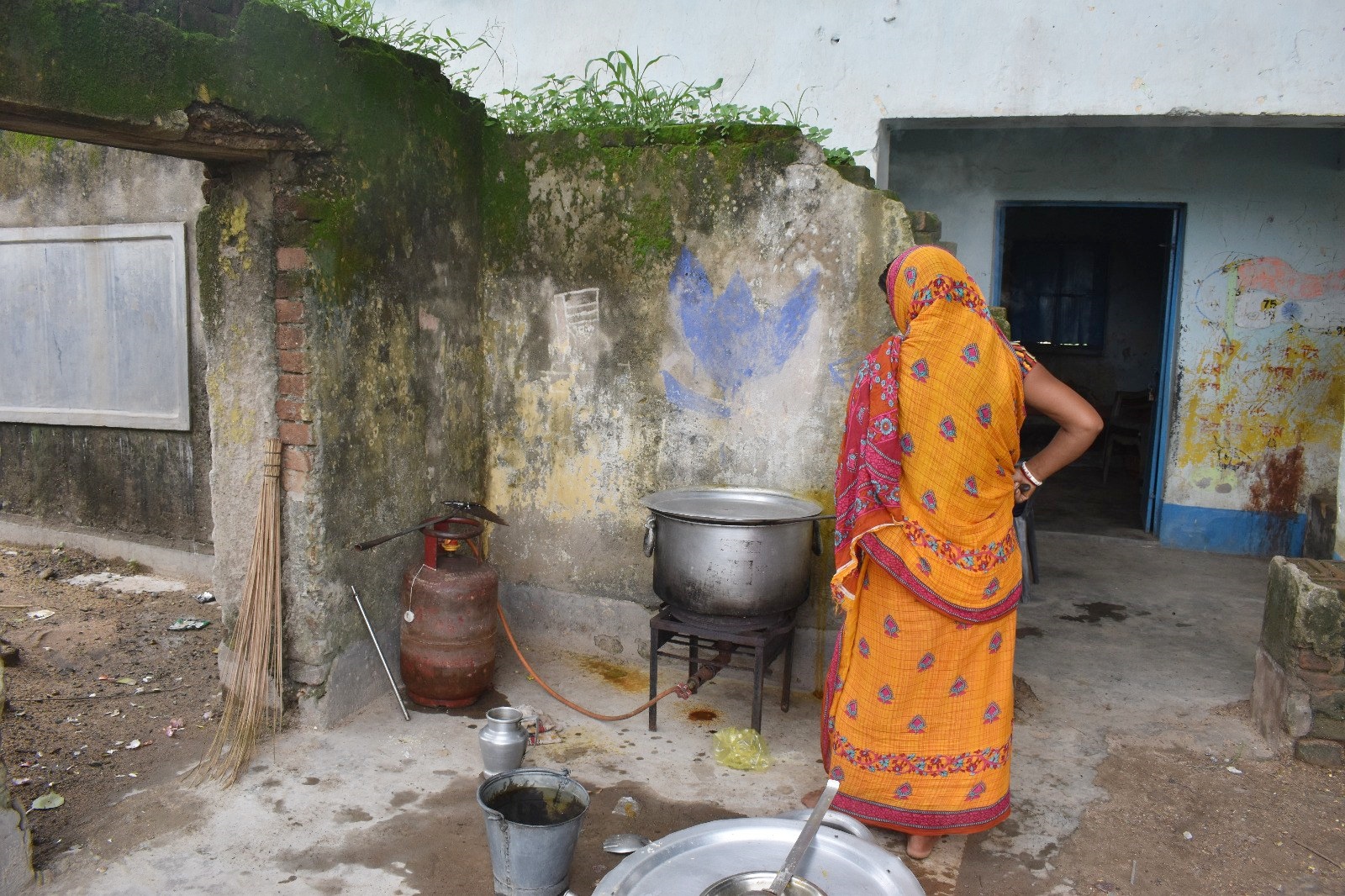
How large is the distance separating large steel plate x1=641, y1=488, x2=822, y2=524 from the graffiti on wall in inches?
168

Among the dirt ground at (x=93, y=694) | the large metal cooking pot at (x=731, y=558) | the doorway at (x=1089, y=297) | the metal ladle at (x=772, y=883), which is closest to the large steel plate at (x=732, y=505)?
the large metal cooking pot at (x=731, y=558)

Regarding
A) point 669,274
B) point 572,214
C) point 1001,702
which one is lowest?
point 1001,702

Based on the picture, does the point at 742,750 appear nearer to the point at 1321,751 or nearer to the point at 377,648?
the point at 377,648

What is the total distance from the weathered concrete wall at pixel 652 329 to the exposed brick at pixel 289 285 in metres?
1.19

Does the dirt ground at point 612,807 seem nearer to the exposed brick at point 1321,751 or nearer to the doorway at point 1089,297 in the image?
the exposed brick at point 1321,751

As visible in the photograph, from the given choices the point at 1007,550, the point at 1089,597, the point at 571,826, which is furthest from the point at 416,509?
the point at 1089,597

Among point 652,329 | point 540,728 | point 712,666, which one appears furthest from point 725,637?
point 652,329

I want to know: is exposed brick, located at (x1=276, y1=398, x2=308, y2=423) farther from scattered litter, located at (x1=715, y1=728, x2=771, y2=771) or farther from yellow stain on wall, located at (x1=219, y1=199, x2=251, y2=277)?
scattered litter, located at (x1=715, y1=728, x2=771, y2=771)

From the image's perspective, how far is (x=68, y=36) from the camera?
2713 mm

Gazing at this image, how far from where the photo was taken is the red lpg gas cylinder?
391cm

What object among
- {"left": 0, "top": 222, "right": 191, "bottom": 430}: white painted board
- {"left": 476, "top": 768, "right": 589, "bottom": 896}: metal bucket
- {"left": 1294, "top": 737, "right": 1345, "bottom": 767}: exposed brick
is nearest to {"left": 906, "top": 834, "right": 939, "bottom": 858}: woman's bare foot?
{"left": 476, "top": 768, "right": 589, "bottom": 896}: metal bucket

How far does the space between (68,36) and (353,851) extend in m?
2.55

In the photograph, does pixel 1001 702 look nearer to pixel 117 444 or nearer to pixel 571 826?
pixel 571 826

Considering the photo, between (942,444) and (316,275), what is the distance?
2.37 metres
